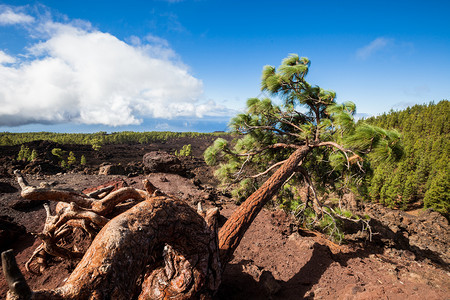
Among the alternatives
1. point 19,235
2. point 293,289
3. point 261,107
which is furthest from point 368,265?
point 19,235

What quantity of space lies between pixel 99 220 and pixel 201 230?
1.44 meters

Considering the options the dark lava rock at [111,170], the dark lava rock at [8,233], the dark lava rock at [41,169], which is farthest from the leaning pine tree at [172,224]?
the dark lava rock at [41,169]

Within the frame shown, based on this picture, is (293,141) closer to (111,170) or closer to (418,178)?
(111,170)

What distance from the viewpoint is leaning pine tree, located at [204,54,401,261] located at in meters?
4.14

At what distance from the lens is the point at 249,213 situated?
351 cm

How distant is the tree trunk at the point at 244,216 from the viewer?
3008mm

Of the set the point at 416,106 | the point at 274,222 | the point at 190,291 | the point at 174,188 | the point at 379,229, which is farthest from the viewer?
the point at 416,106

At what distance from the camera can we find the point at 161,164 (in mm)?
12750

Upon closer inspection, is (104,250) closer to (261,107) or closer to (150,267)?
(150,267)

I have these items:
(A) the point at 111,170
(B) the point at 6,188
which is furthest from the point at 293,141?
(A) the point at 111,170

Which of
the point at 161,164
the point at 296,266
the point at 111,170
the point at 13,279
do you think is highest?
the point at 13,279

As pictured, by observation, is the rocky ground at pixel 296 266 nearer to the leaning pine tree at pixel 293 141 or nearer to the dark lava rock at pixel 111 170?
the leaning pine tree at pixel 293 141

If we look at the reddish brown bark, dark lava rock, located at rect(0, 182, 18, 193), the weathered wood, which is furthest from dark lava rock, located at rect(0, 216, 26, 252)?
the weathered wood

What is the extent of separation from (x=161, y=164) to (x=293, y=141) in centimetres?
937
